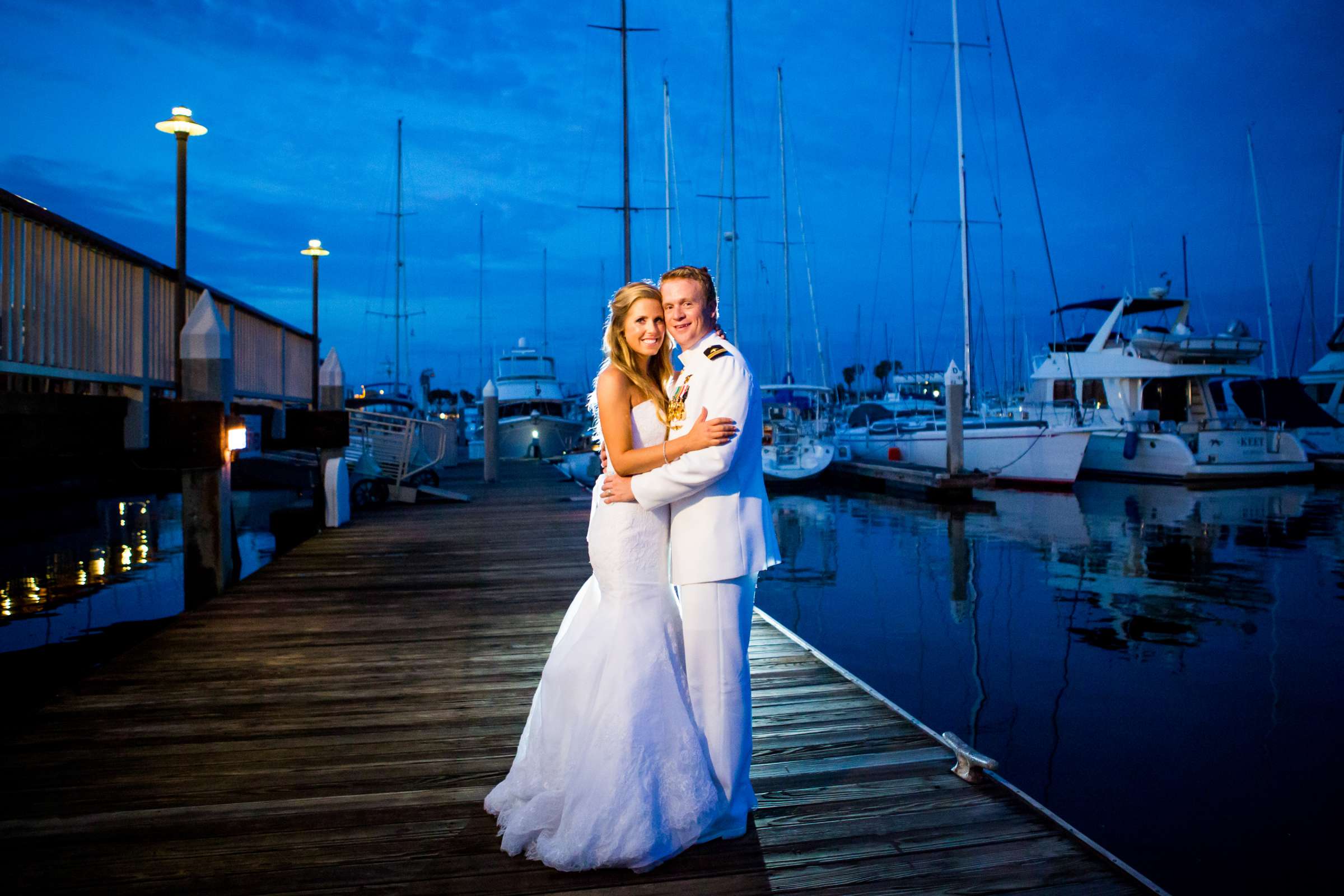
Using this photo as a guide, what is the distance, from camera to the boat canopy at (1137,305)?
1143 inches

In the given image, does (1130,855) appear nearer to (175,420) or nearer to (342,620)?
(342,620)

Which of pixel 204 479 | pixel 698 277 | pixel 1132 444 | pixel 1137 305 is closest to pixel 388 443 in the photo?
pixel 204 479

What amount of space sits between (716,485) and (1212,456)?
2761 cm

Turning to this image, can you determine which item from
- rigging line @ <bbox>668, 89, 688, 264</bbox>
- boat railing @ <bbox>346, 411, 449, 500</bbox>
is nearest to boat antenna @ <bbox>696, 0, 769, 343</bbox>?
rigging line @ <bbox>668, 89, 688, 264</bbox>

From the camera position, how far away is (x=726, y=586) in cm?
262

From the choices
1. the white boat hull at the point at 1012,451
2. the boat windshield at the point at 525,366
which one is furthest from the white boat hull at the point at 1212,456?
the boat windshield at the point at 525,366

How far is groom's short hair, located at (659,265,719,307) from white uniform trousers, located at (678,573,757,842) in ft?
2.96

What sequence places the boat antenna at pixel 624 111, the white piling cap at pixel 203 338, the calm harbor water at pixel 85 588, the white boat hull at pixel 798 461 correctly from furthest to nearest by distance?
the white boat hull at pixel 798 461 < the boat antenna at pixel 624 111 < the white piling cap at pixel 203 338 < the calm harbor water at pixel 85 588

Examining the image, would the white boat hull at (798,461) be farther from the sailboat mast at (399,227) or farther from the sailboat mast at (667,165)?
the sailboat mast at (399,227)

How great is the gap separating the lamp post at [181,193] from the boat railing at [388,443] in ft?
17.5

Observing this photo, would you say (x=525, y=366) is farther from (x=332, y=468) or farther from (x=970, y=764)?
(x=970, y=764)

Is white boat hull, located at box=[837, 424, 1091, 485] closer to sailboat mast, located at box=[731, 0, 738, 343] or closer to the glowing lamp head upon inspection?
Result: sailboat mast, located at box=[731, 0, 738, 343]

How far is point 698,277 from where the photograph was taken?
2.64 metres

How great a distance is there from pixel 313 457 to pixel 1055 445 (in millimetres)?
19323
